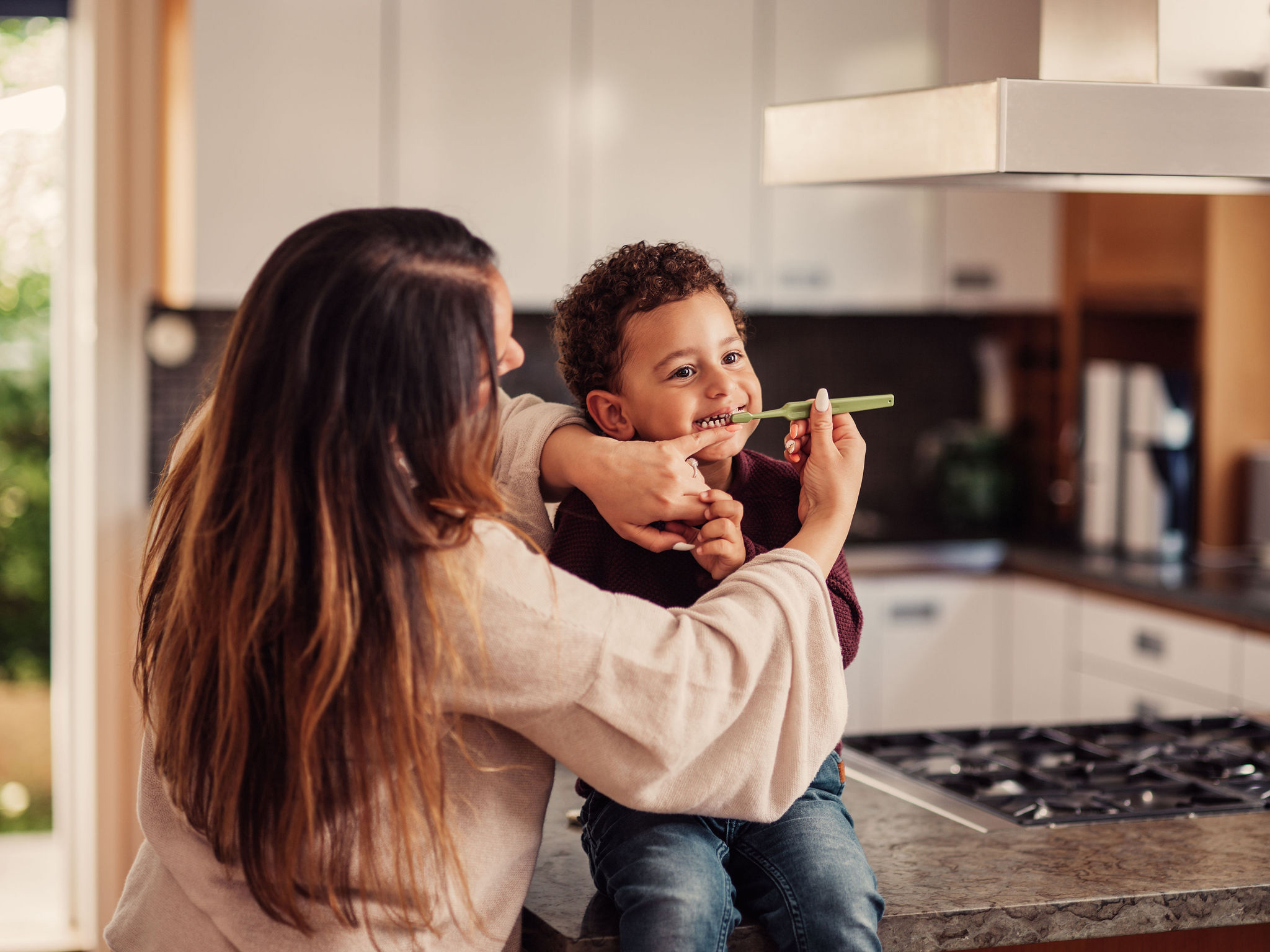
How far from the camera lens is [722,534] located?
3.93ft

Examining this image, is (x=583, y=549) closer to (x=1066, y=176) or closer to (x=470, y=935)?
(x=470, y=935)

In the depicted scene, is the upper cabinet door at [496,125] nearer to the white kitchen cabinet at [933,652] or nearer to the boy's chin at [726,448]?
the white kitchen cabinet at [933,652]

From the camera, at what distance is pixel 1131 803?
4.91ft

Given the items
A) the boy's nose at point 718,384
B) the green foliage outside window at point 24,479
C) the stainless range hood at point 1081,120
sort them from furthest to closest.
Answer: the green foliage outside window at point 24,479 → the boy's nose at point 718,384 → the stainless range hood at point 1081,120

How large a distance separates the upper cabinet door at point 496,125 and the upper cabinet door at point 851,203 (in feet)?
1.87

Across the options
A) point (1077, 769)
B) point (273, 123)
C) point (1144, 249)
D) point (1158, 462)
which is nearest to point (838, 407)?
point (1077, 769)

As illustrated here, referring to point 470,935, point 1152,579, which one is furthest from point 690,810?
point 1152,579

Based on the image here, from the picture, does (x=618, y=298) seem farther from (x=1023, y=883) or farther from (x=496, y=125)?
(x=496, y=125)

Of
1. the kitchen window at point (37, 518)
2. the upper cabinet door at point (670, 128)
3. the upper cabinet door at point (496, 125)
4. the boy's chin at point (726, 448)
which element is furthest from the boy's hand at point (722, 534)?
the kitchen window at point (37, 518)

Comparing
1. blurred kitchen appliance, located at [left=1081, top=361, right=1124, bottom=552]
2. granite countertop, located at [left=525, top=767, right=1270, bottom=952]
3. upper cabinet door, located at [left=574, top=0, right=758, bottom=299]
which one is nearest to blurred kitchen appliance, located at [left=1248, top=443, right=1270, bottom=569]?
blurred kitchen appliance, located at [left=1081, top=361, right=1124, bottom=552]

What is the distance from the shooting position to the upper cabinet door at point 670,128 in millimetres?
3420

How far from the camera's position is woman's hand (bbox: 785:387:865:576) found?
1182 millimetres

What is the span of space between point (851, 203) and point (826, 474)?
2.55m

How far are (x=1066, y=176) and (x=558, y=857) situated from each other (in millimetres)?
835
